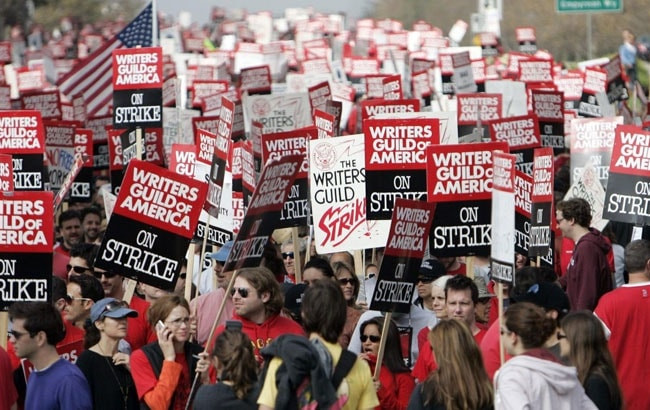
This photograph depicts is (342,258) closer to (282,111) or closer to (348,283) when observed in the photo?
(348,283)

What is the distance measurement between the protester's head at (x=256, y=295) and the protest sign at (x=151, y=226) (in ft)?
3.32

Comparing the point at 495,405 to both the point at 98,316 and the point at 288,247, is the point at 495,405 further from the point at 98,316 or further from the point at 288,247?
the point at 288,247

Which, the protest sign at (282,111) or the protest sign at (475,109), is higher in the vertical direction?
the protest sign at (282,111)

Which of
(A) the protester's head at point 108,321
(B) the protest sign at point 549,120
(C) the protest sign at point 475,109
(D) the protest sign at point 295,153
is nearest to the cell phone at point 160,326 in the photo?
(A) the protester's head at point 108,321

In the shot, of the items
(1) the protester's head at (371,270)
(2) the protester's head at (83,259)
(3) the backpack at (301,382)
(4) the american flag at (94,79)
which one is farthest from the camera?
(4) the american flag at (94,79)

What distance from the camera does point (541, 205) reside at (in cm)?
1448

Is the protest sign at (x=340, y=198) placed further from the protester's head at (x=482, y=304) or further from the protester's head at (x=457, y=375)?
the protester's head at (x=457, y=375)

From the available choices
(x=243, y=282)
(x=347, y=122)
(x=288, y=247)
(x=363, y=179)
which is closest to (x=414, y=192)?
(x=363, y=179)

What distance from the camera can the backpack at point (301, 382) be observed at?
8.05 meters

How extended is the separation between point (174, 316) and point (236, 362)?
1.48 m

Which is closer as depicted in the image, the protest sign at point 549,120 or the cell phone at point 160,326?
the cell phone at point 160,326

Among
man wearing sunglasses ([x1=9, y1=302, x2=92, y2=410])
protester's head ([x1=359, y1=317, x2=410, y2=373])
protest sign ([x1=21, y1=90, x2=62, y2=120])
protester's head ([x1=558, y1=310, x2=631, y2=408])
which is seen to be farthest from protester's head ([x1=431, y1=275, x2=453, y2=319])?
protest sign ([x1=21, y1=90, x2=62, y2=120])

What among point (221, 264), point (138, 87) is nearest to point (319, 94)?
point (138, 87)

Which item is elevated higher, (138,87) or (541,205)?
(138,87)
